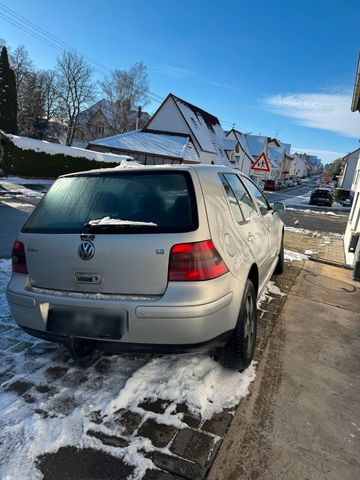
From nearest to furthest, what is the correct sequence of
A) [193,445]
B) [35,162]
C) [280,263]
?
1. [193,445]
2. [280,263]
3. [35,162]

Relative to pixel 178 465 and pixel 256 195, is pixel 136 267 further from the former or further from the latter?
pixel 256 195

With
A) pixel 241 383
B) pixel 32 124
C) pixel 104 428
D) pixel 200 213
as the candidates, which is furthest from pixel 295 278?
pixel 32 124

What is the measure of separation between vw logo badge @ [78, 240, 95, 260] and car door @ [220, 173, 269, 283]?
4.11 ft

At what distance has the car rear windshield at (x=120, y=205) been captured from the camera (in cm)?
243

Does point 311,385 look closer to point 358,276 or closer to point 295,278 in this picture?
point 295,278

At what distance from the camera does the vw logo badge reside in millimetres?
2404

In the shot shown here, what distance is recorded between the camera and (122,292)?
2.39 m

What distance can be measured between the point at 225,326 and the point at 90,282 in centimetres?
101

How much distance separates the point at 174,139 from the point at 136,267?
3335 centimetres

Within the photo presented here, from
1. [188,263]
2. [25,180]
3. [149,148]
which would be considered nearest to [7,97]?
[149,148]

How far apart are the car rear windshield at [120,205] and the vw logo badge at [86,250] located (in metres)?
0.11

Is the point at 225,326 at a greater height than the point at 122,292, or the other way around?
the point at 122,292

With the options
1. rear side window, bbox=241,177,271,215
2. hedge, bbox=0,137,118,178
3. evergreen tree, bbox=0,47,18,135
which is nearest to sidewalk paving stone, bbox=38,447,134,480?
rear side window, bbox=241,177,271,215

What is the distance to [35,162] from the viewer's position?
920 inches
